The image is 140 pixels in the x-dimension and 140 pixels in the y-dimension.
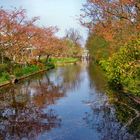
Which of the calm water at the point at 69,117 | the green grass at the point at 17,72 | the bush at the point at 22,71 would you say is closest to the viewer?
the calm water at the point at 69,117

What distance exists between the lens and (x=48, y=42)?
2830 inches

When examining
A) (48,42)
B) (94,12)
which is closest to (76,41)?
(48,42)

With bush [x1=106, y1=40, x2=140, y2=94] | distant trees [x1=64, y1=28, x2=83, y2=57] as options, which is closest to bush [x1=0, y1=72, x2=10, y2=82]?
bush [x1=106, y1=40, x2=140, y2=94]

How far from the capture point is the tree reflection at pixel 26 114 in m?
15.6

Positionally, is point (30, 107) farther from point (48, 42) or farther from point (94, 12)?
point (48, 42)

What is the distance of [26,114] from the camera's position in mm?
19625

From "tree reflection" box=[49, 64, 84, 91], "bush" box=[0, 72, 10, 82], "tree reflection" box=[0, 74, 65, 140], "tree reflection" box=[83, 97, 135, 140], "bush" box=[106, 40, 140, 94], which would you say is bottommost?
"tree reflection" box=[49, 64, 84, 91]

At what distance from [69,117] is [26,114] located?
243cm

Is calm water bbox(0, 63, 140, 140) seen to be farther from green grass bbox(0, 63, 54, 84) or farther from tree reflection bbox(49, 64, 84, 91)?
green grass bbox(0, 63, 54, 84)

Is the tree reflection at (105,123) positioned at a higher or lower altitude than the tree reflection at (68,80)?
higher

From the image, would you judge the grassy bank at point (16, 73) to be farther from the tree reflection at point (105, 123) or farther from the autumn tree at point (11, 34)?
A: the tree reflection at point (105, 123)

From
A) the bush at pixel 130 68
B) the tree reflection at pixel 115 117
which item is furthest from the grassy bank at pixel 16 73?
the tree reflection at pixel 115 117

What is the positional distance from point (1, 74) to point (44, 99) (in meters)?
14.1

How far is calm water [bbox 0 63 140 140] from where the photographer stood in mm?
15008
